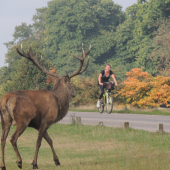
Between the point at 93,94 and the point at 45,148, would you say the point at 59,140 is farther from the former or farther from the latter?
the point at 93,94

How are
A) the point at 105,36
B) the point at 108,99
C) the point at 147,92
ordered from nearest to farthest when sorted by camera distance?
the point at 108,99, the point at 147,92, the point at 105,36

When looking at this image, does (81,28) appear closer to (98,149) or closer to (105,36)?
(105,36)

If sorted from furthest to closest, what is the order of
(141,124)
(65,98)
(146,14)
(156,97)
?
(146,14), (156,97), (141,124), (65,98)

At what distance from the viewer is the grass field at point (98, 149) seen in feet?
30.7

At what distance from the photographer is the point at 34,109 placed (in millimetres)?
9156

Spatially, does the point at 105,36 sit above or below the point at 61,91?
above

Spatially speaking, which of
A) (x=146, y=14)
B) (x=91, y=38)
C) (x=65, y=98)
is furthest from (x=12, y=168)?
(x=91, y=38)

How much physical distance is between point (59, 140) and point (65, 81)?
18.5 feet

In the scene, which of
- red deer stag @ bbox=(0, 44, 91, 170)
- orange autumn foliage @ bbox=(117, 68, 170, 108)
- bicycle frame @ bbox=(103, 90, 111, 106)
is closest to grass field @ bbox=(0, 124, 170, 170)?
red deer stag @ bbox=(0, 44, 91, 170)

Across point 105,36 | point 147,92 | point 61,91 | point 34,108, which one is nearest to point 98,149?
point 61,91

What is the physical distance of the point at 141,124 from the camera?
19.8 m

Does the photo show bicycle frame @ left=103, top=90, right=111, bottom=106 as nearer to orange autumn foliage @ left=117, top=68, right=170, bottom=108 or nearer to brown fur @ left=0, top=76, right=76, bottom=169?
brown fur @ left=0, top=76, right=76, bottom=169

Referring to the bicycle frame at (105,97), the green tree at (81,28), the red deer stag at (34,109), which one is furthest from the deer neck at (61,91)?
the green tree at (81,28)

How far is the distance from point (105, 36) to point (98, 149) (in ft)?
172
